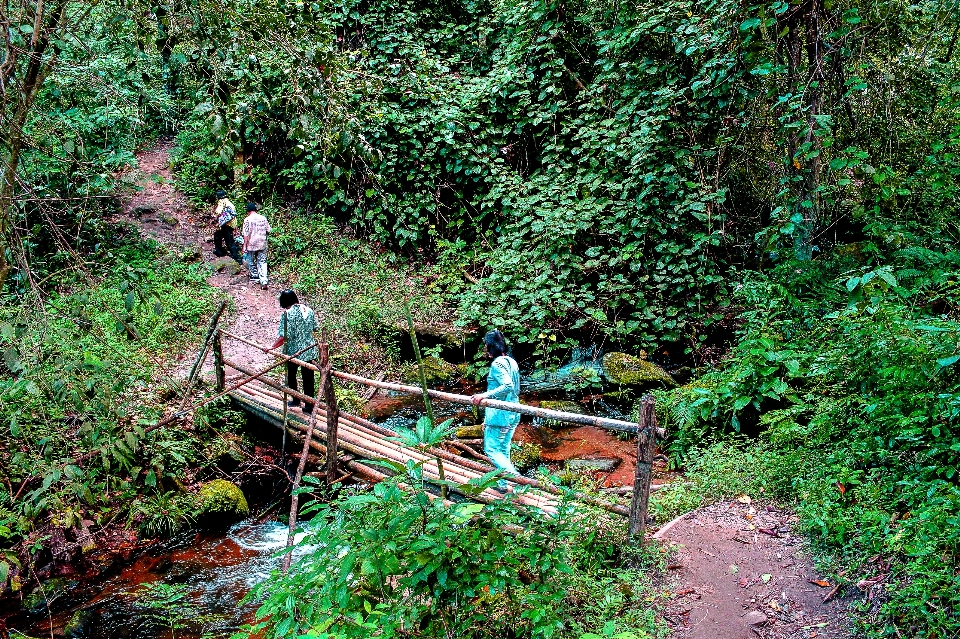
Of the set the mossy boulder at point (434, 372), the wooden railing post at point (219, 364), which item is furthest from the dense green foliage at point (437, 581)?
the mossy boulder at point (434, 372)

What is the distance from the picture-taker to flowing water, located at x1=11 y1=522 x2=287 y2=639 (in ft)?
18.7

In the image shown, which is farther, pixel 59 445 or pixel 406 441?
pixel 59 445

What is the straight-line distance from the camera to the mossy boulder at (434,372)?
10.7 metres

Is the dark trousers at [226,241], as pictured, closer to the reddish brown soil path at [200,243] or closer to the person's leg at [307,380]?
the reddish brown soil path at [200,243]

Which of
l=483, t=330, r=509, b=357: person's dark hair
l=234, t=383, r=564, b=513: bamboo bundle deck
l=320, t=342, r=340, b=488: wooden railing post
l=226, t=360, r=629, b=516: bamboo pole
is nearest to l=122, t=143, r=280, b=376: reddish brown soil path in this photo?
l=234, t=383, r=564, b=513: bamboo bundle deck

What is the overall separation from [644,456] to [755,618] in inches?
46.2

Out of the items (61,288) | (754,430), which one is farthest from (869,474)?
(61,288)

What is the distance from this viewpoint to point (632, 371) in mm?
9328

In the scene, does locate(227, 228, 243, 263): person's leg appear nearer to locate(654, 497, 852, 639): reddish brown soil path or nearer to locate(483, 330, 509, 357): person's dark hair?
locate(483, 330, 509, 357): person's dark hair

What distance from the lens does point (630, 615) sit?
4016mm

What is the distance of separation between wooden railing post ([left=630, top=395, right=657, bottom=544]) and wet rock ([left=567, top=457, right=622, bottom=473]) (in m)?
3.14

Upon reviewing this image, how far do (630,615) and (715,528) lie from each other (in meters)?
1.34

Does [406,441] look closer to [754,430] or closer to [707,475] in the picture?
[707,475]

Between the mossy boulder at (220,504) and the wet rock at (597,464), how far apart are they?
3.86 m
